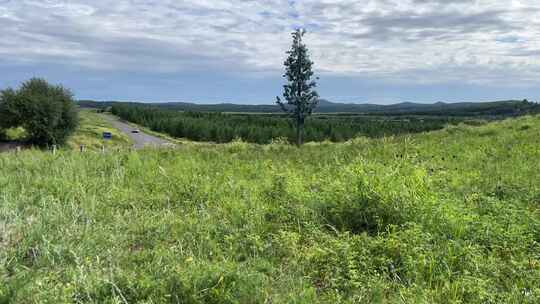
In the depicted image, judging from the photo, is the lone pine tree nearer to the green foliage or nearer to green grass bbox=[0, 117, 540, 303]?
the green foliage

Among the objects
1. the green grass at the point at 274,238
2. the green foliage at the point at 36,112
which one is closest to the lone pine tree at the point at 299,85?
the green foliage at the point at 36,112

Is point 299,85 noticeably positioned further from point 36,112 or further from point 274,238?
point 274,238

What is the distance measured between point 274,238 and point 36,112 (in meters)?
53.5

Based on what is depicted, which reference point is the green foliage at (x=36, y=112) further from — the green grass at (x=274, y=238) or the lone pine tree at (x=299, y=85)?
the green grass at (x=274, y=238)

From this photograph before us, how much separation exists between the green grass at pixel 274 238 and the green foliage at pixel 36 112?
49.0 m

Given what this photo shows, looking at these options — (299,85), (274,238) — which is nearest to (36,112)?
(299,85)

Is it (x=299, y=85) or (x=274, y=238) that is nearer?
(x=274, y=238)

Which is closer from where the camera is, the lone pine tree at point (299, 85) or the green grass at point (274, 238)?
the green grass at point (274, 238)

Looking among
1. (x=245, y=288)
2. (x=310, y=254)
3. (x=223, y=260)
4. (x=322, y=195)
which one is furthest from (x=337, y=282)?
(x=322, y=195)

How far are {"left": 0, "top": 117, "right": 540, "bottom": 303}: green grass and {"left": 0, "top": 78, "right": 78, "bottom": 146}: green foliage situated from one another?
49004mm

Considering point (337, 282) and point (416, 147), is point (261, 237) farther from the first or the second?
point (416, 147)

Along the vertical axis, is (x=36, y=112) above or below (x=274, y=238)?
above

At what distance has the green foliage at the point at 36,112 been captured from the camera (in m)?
49.4

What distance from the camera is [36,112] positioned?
1945 inches
